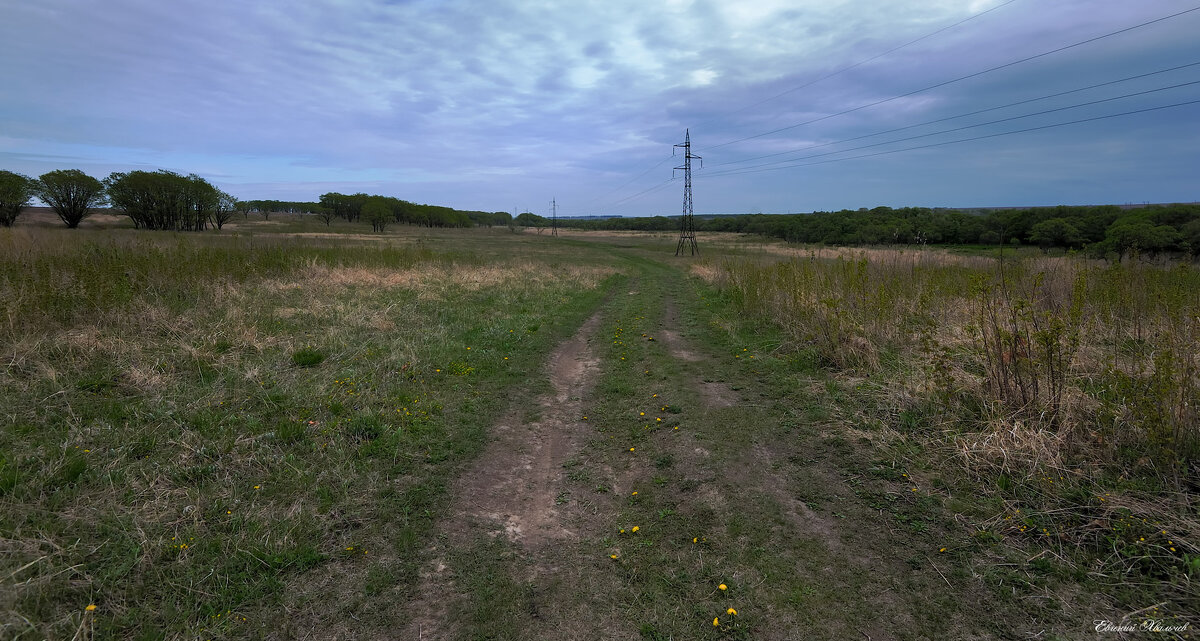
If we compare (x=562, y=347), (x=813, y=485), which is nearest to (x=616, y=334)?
(x=562, y=347)

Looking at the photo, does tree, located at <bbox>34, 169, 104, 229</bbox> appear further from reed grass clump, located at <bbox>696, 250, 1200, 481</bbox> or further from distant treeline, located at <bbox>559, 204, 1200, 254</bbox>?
distant treeline, located at <bbox>559, 204, 1200, 254</bbox>

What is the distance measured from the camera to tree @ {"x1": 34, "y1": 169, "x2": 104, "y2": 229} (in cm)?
3991

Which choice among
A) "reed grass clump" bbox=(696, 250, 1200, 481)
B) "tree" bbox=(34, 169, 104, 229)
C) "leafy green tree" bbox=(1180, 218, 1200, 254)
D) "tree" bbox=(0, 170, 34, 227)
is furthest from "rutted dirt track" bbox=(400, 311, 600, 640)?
"tree" bbox=(34, 169, 104, 229)

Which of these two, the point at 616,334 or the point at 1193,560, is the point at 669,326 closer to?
the point at 616,334

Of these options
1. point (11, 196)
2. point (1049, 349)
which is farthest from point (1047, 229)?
point (11, 196)

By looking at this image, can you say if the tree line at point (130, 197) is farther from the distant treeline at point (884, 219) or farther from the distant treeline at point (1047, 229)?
the distant treeline at point (1047, 229)

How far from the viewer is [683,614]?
2.86 meters

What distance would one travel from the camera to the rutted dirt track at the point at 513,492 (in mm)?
3043

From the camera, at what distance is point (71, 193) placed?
41688 mm

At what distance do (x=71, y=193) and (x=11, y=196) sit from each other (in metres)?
15.8

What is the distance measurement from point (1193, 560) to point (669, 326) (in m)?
9.47

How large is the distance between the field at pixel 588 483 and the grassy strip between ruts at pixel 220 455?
3 cm

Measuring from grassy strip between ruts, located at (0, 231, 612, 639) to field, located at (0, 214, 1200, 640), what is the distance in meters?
0.03

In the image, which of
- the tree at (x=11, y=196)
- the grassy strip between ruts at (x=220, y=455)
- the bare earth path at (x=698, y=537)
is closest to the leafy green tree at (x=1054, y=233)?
the bare earth path at (x=698, y=537)
